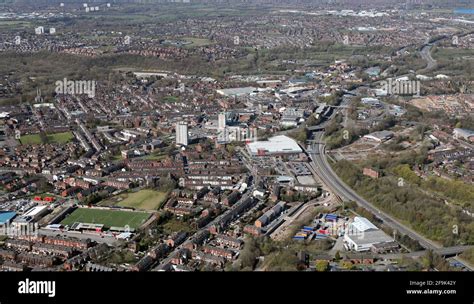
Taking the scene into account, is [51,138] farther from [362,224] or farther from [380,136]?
[362,224]

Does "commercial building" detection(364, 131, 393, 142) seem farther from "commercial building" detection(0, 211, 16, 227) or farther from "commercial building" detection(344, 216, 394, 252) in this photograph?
Answer: "commercial building" detection(0, 211, 16, 227)

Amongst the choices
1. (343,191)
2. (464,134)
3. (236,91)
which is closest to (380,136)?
(464,134)

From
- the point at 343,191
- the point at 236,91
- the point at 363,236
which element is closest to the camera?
the point at 363,236

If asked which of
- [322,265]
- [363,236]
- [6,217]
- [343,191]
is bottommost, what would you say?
[343,191]

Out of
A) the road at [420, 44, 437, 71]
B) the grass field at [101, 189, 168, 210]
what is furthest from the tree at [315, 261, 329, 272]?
the road at [420, 44, 437, 71]

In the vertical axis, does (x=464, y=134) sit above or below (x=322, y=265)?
below

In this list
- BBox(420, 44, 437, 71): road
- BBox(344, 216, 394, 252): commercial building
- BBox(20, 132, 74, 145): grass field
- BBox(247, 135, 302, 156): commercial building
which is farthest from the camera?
BBox(420, 44, 437, 71): road
